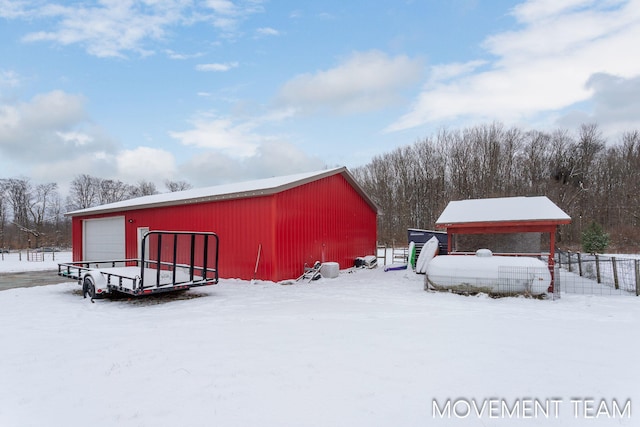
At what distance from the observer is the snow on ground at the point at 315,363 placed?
314 centimetres

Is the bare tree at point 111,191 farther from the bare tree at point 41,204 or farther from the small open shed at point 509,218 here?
the small open shed at point 509,218

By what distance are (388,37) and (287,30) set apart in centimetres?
372

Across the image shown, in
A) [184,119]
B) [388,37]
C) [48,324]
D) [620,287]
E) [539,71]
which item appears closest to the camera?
[48,324]

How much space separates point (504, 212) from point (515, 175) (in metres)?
27.9

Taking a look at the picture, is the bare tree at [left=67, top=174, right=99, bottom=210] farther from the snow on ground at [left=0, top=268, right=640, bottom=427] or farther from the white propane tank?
the white propane tank

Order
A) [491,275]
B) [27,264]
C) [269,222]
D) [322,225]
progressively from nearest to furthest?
[491,275] < [269,222] < [322,225] < [27,264]

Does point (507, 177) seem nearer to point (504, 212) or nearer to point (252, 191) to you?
point (504, 212)

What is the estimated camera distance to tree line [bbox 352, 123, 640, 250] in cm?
3173

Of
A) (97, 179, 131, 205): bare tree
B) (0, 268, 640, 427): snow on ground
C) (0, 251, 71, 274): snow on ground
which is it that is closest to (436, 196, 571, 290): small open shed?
(0, 268, 640, 427): snow on ground

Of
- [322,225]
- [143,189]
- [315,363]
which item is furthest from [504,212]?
[143,189]

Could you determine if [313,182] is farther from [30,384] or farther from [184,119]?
[30,384]

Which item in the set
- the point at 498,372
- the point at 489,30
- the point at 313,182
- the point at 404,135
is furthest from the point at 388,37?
the point at 404,135

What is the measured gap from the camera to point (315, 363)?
423cm

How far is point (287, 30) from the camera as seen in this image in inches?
461
